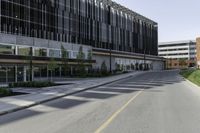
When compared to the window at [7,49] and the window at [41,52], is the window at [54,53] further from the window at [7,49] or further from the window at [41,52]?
the window at [7,49]

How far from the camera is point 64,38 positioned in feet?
258

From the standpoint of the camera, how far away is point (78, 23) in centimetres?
8569

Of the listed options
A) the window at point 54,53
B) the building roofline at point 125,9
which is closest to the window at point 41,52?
the window at point 54,53

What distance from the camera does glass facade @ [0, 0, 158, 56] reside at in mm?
63769

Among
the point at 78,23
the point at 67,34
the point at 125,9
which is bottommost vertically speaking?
the point at 67,34

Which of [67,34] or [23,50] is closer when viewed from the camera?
[23,50]

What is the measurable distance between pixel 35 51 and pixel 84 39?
109 feet

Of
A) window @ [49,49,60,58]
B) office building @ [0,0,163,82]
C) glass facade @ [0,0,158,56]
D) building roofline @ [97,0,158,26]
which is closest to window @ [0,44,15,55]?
office building @ [0,0,163,82]

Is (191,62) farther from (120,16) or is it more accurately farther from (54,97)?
(54,97)

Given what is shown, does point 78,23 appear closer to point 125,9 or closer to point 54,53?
point 54,53

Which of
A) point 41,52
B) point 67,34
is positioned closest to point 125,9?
point 67,34

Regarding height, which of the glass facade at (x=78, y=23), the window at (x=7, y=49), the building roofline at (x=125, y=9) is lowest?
the window at (x=7, y=49)

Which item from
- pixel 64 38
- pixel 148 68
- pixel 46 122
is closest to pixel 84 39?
pixel 64 38

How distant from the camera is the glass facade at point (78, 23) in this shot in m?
63.8
